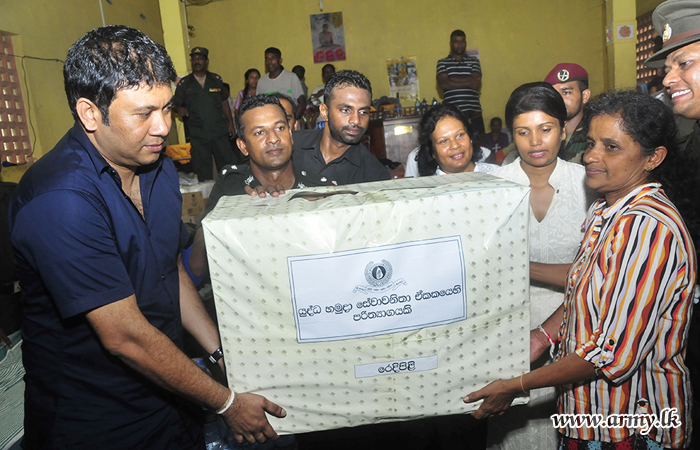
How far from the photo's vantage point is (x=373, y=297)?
113cm

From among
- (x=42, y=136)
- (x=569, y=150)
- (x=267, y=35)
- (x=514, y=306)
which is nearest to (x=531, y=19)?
(x=267, y=35)

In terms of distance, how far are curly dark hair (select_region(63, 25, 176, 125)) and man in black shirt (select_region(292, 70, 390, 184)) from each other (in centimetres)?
145

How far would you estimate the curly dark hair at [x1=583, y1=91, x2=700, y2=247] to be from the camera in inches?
50.7

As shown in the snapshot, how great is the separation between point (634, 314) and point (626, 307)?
0.09 ft

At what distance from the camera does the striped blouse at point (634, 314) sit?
1169mm

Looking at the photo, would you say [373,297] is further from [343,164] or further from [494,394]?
[343,164]

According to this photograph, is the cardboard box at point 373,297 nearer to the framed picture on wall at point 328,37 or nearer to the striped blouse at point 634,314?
the striped blouse at point 634,314

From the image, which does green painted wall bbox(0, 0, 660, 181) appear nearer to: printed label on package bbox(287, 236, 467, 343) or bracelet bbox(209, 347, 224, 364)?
bracelet bbox(209, 347, 224, 364)

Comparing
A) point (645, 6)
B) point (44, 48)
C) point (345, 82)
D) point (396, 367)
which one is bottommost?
point (396, 367)

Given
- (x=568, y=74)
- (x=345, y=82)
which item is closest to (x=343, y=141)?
(x=345, y=82)

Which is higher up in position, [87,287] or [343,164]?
[343,164]

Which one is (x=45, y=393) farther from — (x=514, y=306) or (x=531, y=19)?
(x=531, y=19)

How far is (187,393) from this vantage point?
46.6 inches

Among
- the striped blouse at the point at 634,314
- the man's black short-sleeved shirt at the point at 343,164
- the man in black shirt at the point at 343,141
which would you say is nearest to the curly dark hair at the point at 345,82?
the man in black shirt at the point at 343,141
